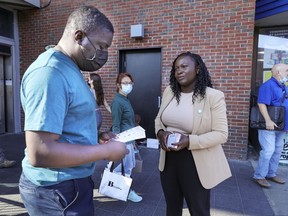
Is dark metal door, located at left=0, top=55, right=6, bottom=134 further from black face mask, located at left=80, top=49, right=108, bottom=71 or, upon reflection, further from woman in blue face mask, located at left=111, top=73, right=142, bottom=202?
black face mask, located at left=80, top=49, right=108, bottom=71

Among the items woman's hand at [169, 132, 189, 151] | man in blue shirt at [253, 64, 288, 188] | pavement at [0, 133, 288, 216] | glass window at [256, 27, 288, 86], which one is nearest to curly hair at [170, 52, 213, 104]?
woman's hand at [169, 132, 189, 151]

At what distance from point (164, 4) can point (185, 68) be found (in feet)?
13.0

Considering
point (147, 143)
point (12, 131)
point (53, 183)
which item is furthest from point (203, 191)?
point (12, 131)

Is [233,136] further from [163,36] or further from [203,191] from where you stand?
[203,191]

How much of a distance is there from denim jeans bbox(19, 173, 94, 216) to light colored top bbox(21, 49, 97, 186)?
34 mm

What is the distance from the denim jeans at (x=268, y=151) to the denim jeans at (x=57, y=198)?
3.40m

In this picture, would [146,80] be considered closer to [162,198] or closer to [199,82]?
[162,198]

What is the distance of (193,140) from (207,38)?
12.5 feet

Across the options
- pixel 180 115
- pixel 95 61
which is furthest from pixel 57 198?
pixel 180 115

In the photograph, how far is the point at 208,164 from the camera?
199 centimetres

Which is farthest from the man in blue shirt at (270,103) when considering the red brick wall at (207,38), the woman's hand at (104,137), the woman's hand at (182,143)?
the woman's hand at (104,137)

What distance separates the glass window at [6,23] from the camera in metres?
6.75

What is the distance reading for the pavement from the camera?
3.06m

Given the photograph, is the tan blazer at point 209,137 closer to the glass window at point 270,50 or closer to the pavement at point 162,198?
the pavement at point 162,198
